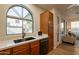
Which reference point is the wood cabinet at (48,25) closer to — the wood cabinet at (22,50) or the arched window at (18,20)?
the arched window at (18,20)

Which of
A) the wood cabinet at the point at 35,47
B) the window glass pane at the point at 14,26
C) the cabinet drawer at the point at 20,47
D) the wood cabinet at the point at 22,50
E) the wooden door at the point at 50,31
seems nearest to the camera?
the wood cabinet at the point at 22,50

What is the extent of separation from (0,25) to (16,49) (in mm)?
588

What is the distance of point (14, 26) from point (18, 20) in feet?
0.63

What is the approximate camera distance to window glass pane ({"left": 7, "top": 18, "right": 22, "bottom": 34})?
198 centimetres

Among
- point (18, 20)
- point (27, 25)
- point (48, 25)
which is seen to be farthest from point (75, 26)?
point (18, 20)

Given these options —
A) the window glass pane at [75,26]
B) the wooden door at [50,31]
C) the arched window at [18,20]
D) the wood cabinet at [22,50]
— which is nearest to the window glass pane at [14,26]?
the arched window at [18,20]

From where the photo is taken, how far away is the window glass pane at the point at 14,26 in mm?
1978

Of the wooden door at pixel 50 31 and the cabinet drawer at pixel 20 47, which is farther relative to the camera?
the wooden door at pixel 50 31

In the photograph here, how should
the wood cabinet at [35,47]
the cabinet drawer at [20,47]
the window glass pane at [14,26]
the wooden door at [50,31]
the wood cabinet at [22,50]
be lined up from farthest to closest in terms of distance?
1. the wooden door at [50,31]
2. the wood cabinet at [35,47]
3. the window glass pane at [14,26]
4. the cabinet drawer at [20,47]
5. the wood cabinet at [22,50]

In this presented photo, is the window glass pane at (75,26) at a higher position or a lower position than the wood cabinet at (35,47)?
higher

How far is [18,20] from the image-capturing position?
2129mm

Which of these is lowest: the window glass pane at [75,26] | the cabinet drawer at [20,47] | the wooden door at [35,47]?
the wooden door at [35,47]

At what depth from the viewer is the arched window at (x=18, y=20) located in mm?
1991
